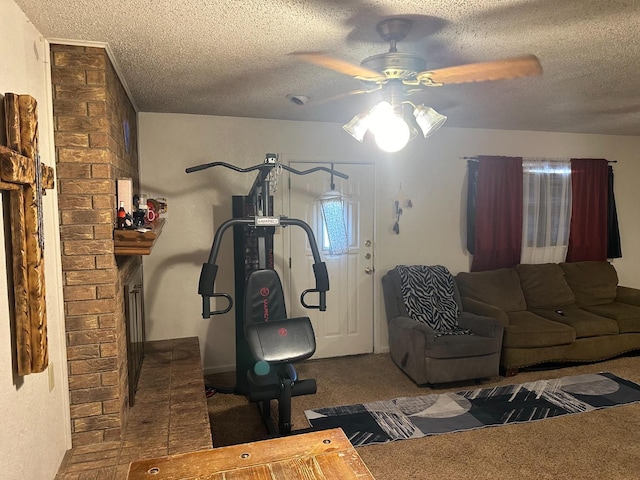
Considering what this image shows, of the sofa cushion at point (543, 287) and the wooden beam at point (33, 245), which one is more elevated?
the wooden beam at point (33, 245)

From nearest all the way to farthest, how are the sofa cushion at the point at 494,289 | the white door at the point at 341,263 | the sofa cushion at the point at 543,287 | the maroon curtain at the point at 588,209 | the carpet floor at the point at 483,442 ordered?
the carpet floor at the point at 483,442, the white door at the point at 341,263, the sofa cushion at the point at 494,289, the sofa cushion at the point at 543,287, the maroon curtain at the point at 588,209

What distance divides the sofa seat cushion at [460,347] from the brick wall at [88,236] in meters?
2.32

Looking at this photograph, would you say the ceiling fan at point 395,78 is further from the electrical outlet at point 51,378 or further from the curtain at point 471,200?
the curtain at point 471,200

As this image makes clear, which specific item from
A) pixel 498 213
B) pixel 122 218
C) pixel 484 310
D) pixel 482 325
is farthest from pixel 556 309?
pixel 122 218

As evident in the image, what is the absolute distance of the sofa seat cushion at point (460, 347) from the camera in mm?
3533

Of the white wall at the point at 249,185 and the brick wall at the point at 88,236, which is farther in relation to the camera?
the white wall at the point at 249,185

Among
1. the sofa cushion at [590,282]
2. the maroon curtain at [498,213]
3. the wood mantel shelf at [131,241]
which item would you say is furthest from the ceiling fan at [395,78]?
the sofa cushion at [590,282]

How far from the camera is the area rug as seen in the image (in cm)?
299

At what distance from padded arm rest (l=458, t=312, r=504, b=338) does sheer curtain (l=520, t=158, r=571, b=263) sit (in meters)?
1.24

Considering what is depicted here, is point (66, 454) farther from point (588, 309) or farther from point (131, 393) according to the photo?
point (588, 309)

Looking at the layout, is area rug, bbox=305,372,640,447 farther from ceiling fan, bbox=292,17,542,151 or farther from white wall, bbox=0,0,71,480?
ceiling fan, bbox=292,17,542,151

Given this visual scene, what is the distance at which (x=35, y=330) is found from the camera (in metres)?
1.56

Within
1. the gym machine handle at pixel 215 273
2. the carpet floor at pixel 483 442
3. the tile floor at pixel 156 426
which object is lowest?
the carpet floor at pixel 483 442

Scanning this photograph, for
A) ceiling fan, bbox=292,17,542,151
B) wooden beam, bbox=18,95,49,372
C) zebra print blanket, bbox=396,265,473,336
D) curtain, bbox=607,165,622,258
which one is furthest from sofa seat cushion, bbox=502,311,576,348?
wooden beam, bbox=18,95,49,372
